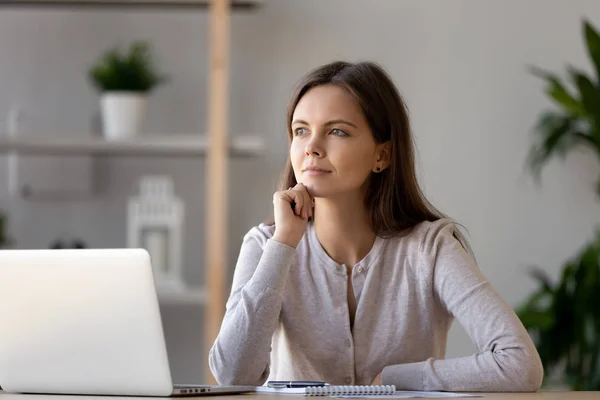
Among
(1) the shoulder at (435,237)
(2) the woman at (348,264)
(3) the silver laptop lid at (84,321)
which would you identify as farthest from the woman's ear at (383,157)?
(3) the silver laptop lid at (84,321)

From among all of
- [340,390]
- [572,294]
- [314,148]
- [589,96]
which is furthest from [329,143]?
[572,294]

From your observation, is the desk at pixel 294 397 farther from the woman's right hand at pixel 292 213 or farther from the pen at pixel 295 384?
the woman's right hand at pixel 292 213

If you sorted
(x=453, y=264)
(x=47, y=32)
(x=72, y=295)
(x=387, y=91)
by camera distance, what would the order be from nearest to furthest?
(x=72, y=295) < (x=453, y=264) < (x=387, y=91) < (x=47, y=32)

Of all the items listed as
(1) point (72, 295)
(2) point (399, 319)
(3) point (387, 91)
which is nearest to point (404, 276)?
(2) point (399, 319)

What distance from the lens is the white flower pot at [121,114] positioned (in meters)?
3.24

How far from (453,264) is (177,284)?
1671 millimetres

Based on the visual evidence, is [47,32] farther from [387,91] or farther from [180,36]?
[387,91]

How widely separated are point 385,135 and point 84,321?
2.43ft

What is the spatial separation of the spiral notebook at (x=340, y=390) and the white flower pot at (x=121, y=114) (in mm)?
1937

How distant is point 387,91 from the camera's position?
1829 millimetres

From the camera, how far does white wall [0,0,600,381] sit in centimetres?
347

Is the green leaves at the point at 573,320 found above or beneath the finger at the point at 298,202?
beneath

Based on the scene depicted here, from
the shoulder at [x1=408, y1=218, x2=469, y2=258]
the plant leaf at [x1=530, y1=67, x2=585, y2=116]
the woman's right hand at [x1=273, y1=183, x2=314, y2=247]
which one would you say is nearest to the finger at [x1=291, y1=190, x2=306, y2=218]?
the woman's right hand at [x1=273, y1=183, x2=314, y2=247]

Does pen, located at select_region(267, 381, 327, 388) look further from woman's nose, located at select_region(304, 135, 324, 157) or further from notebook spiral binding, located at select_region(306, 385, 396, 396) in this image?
woman's nose, located at select_region(304, 135, 324, 157)
